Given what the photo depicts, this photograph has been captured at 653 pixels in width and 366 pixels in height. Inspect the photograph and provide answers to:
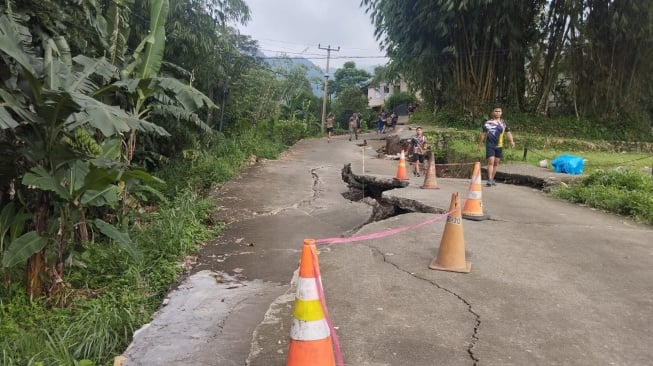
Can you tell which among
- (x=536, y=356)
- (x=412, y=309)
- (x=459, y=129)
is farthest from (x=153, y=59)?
(x=459, y=129)

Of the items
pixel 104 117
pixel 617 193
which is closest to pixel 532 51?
pixel 617 193

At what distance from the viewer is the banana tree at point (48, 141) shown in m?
3.99

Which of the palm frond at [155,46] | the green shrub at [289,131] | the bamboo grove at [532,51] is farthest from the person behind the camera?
the green shrub at [289,131]

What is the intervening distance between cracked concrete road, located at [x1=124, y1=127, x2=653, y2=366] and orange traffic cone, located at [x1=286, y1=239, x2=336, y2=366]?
431mm

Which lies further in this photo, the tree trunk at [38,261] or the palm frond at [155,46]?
the palm frond at [155,46]

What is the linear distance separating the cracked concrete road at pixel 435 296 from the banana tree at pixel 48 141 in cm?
130

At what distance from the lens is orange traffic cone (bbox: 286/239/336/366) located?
7.53ft

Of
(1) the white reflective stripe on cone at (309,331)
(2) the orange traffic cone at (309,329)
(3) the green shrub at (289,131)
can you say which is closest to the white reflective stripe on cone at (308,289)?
(2) the orange traffic cone at (309,329)

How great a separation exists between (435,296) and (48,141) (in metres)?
3.73

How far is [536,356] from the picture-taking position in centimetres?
276

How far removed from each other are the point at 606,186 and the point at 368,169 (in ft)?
19.5

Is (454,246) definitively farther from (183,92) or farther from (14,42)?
(14,42)

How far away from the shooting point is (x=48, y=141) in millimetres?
4367

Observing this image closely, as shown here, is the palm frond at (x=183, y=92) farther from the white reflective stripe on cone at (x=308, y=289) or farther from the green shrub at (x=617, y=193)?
the green shrub at (x=617, y=193)
